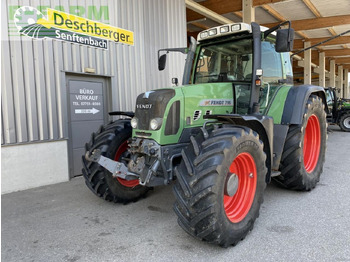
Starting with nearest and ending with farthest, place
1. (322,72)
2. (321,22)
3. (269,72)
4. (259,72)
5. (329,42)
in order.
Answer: (259,72) < (269,72) < (321,22) < (329,42) < (322,72)

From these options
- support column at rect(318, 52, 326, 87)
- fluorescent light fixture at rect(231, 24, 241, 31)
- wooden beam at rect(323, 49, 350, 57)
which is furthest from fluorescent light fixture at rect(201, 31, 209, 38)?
wooden beam at rect(323, 49, 350, 57)

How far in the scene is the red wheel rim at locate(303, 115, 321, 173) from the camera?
4.55 metres

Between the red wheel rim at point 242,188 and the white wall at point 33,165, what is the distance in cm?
359

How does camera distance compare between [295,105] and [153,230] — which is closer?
[153,230]

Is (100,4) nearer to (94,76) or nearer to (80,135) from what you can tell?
(94,76)

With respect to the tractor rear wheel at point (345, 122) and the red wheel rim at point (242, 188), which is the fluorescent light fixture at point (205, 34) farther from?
the tractor rear wheel at point (345, 122)

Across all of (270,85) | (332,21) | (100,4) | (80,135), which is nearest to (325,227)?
(270,85)

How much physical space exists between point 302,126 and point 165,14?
17.1ft

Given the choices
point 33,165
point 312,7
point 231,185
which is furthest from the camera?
point 312,7

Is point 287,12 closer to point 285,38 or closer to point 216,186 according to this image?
point 285,38

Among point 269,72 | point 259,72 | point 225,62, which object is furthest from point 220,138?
point 269,72

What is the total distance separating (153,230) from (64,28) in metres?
4.18

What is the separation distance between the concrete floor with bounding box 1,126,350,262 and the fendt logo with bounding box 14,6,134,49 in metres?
2.90

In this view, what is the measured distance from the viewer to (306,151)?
15.2 feet
